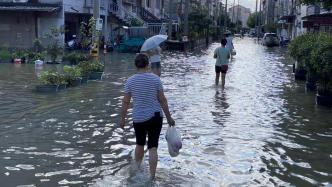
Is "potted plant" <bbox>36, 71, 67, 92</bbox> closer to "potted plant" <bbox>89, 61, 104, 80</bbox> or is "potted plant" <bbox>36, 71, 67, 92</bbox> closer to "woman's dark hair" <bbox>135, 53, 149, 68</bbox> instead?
"potted plant" <bbox>89, 61, 104, 80</bbox>

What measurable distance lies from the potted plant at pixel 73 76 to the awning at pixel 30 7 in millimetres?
20511

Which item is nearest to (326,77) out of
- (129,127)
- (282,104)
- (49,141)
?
(282,104)

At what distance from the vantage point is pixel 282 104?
15.0m

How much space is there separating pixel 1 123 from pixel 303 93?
10600mm

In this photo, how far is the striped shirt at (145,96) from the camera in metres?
7.12

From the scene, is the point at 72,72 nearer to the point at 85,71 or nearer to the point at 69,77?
the point at 69,77

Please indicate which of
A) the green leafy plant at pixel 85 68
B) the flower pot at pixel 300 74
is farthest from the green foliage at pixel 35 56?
the flower pot at pixel 300 74

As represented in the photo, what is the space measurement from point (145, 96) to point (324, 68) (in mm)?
8133

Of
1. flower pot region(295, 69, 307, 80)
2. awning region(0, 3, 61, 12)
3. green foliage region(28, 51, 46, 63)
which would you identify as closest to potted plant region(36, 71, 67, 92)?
flower pot region(295, 69, 307, 80)

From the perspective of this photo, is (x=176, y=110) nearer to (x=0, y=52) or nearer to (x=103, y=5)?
(x=0, y=52)

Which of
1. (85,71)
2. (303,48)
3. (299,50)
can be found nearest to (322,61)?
(303,48)

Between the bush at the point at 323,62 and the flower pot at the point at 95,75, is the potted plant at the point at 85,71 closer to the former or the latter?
the flower pot at the point at 95,75

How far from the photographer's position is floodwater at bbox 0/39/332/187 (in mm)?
7547

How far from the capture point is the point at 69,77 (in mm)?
17391
